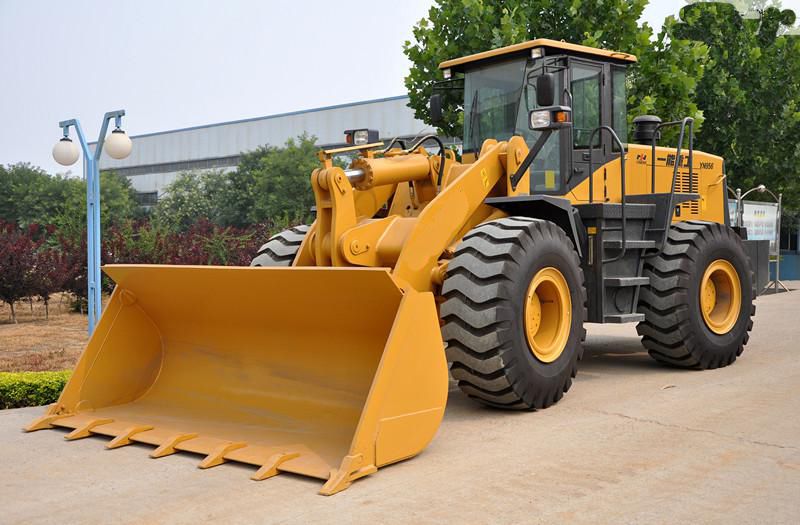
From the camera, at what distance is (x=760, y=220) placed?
65.7 ft

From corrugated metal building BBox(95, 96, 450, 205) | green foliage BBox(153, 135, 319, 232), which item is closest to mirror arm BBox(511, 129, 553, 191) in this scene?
green foliage BBox(153, 135, 319, 232)

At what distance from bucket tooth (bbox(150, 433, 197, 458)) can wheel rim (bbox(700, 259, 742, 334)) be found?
5344 mm

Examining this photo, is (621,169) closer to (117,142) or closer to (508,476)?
(508,476)

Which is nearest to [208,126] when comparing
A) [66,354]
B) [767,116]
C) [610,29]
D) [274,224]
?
[274,224]

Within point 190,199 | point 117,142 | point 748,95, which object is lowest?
point 190,199

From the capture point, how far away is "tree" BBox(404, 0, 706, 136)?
51.9 ft

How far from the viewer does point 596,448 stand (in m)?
5.66

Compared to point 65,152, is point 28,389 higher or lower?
lower

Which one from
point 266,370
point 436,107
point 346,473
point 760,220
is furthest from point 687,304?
point 760,220

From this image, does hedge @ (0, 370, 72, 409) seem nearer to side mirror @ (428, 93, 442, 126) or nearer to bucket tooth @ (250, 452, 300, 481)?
bucket tooth @ (250, 452, 300, 481)

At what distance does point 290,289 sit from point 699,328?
170 inches

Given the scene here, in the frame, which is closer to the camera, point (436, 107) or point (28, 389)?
point (28, 389)

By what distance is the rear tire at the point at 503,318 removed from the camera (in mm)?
6223

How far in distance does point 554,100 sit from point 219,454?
452 centimetres
